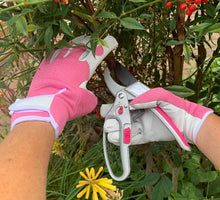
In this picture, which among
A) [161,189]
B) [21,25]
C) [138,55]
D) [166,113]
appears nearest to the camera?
[21,25]

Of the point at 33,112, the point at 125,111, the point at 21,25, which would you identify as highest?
the point at 21,25

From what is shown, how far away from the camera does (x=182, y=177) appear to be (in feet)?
3.76

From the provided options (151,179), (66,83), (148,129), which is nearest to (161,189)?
(151,179)

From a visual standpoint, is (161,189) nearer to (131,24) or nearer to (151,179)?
(151,179)

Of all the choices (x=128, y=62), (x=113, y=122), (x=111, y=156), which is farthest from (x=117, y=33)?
(x=111, y=156)

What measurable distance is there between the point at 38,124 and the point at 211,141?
441 millimetres

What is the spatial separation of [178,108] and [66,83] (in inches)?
13.2

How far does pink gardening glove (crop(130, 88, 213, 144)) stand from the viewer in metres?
0.73

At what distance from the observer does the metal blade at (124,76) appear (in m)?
0.81

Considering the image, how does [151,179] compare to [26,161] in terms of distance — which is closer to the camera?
[26,161]

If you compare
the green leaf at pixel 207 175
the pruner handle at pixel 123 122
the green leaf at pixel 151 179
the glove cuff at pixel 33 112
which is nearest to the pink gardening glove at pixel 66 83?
the glove cuff at pixel 33 112

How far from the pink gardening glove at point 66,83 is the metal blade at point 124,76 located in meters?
0.06

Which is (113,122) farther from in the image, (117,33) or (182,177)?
(182,177)

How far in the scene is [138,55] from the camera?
1.08 meters
